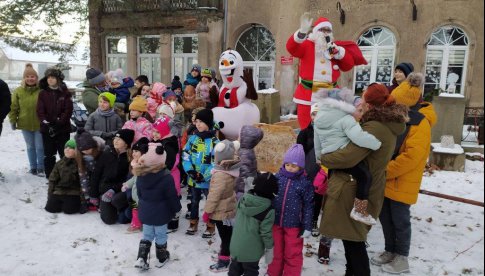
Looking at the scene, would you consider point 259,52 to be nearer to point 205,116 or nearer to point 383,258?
point 205,116

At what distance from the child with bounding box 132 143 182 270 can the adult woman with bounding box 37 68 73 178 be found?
9.55 ft

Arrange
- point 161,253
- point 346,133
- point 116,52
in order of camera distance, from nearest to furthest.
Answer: point 346,133, point 161,253, point 116,52

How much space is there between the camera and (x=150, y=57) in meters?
17.1

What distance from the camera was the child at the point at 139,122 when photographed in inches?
195

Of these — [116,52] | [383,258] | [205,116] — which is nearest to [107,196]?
[205,116]

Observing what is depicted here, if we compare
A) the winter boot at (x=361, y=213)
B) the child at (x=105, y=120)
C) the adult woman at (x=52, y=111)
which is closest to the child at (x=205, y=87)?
the child at (x=105, y=120)

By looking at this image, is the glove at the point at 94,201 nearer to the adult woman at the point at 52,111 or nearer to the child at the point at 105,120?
the child at the point at 105,120

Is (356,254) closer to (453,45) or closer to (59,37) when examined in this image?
(453,45)

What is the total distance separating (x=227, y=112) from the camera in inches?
210

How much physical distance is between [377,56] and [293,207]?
11.5 meters

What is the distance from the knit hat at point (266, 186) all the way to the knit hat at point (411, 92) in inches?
58.6

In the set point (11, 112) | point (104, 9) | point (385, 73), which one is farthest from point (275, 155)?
point (104, 9)

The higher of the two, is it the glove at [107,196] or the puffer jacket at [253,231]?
the puffer jacket at [253,231]

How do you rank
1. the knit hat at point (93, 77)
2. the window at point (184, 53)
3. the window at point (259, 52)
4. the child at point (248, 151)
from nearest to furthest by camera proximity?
the child at point (248, 151) → the knit hat at point (93, 77) → the window at point (259, 52) → the window at point (184, 53)
